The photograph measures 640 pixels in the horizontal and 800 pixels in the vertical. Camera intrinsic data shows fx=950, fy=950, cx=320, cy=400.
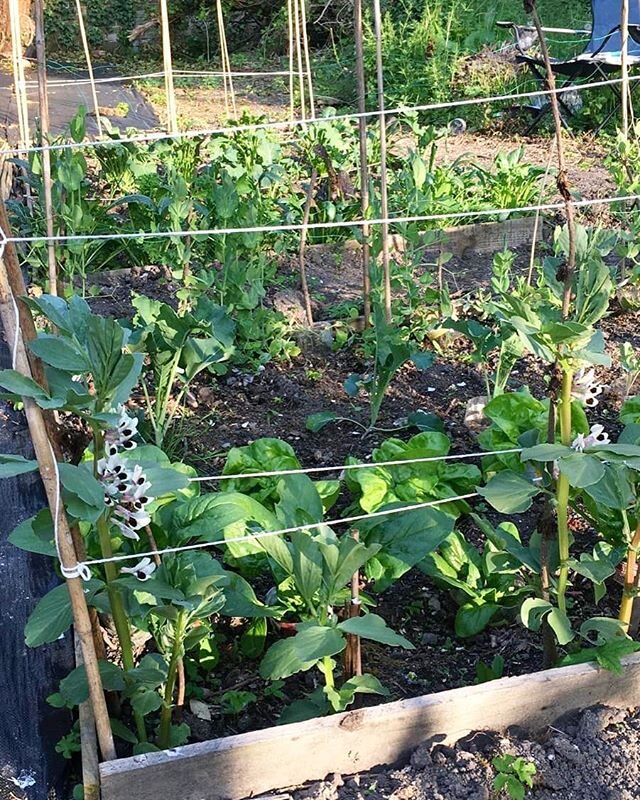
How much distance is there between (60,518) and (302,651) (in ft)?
1.59

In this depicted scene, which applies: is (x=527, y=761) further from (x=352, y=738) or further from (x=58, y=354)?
(x=58, y=354)

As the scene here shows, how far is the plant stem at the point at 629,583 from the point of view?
6.23ft

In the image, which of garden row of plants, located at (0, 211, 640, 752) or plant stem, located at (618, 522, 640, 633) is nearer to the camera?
garden row of plants, located at (0, 211, 640, 752)

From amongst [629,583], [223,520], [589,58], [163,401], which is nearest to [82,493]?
[223,520]

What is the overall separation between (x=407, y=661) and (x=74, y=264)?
235 cm

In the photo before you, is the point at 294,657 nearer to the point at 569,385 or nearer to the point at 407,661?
the point at 407,661

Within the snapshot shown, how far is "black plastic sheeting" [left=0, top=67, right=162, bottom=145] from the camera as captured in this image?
24.9 ft

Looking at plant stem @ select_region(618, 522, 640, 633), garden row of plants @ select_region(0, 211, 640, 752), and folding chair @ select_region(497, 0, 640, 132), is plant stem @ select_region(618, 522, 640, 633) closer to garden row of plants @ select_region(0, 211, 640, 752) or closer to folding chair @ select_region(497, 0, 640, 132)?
garden row of plants @ select_region(0, 211, 640, 752)

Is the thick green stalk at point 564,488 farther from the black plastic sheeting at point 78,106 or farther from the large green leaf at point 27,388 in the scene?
the black plastic sheeting at point 78,106

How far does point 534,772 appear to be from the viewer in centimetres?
176

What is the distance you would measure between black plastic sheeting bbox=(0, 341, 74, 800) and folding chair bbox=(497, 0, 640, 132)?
5229mm

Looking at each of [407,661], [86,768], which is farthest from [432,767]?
[86,768]

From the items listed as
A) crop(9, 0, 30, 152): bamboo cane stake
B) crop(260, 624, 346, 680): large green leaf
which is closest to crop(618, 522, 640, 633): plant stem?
crop(260, 624, 346, 680): large green leaf

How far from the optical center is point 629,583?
193cm
